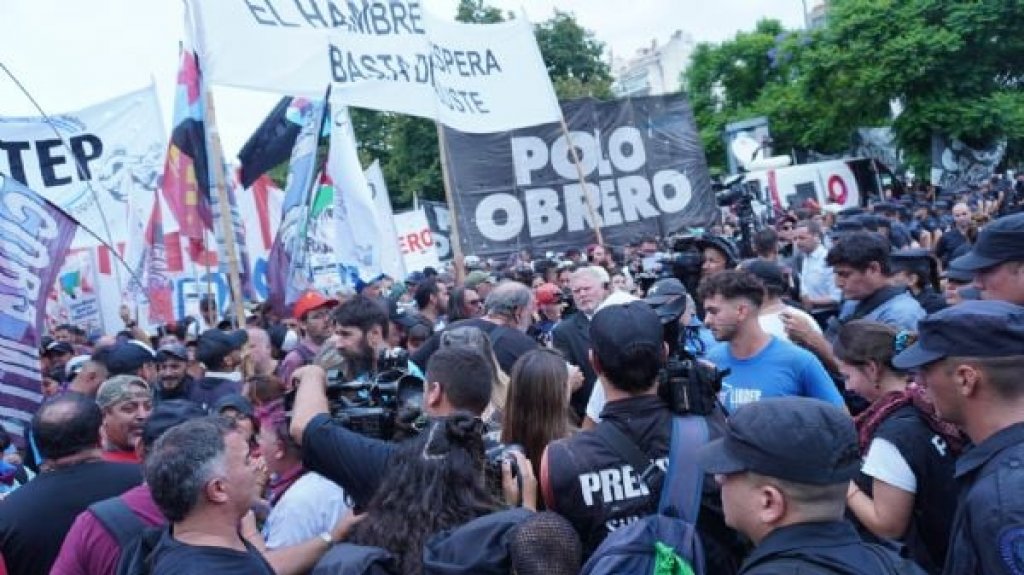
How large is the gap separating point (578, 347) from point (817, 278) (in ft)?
11.0

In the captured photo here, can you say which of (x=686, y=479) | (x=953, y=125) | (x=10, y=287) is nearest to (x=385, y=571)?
(x=686, y=479)

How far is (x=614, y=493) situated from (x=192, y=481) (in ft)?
3.85

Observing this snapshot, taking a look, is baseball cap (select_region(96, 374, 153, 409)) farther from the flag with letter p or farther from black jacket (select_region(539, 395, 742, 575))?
black jacket (select_region(539, 395, 742, 575))

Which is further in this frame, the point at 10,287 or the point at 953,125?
the point at 953,125

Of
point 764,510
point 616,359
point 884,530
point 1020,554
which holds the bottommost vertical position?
point 884,530

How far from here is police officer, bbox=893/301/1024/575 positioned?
2.22 metres

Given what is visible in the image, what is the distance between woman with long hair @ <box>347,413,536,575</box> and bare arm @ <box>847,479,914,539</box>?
3.72 feet

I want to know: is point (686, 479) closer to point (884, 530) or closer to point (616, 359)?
point (616, 359)

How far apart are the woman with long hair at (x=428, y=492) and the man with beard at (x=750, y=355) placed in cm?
193

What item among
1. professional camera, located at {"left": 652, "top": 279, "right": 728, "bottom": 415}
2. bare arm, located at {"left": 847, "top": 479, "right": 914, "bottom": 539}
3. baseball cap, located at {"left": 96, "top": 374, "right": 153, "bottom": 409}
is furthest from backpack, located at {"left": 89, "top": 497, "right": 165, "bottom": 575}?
bare arm, located at {"left": 847, "top": 479, "right": 914, "bottom": 539}

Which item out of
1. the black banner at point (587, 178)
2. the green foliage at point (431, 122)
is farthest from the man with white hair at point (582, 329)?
the green foliage at point (431, 122)

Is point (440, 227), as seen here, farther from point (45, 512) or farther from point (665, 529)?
point (665, 529)

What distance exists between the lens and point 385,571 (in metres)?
2.54

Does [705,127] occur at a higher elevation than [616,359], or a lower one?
higher
